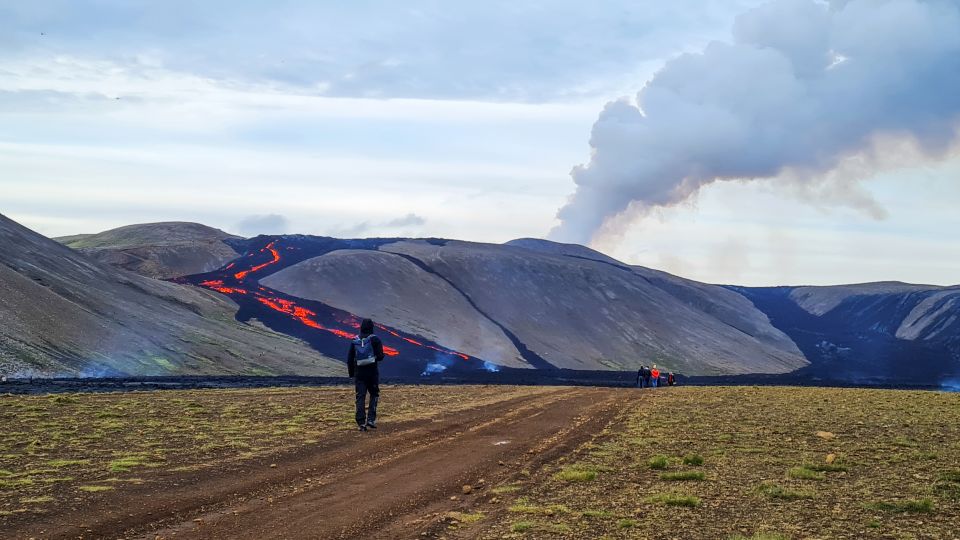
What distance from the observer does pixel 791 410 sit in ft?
113

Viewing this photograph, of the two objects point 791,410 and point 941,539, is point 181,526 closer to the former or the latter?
point 941,539

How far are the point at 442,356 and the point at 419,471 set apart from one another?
5383 inches

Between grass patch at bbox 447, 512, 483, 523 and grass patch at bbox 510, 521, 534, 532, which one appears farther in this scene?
grass patch at bbox 447, 512, 483, 523

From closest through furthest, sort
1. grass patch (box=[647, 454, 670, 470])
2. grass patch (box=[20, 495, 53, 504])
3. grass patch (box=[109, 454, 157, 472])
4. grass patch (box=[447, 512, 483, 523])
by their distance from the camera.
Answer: grass patch (box=[447, 512, 483, 523]), grass patch (box=[20, 495, 53, 504]), grass patch (box=[109, 454, 157, 472]), grass patch (box=[647, 454, 670, 470])

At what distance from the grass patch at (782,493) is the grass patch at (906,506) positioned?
1156 mm

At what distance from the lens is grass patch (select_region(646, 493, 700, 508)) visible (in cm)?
1390

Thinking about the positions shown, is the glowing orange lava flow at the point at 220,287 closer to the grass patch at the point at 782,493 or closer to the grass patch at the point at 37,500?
the grass patch at the point at 37,500

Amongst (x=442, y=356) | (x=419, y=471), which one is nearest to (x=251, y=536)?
(x=419, y=471)

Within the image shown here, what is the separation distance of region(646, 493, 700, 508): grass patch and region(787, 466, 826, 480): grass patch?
12.9 ft

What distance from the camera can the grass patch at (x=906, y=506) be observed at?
43.8 ft

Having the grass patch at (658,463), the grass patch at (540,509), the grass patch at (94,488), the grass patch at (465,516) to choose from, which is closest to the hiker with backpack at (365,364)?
the grass patch at (658,463)

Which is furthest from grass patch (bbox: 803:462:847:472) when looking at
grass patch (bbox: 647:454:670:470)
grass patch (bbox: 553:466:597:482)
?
grass patch (bbox: 553:466:597:482)

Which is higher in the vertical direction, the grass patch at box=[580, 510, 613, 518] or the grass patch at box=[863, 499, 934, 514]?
the grass patch at box=[863, 499, 934, 514]

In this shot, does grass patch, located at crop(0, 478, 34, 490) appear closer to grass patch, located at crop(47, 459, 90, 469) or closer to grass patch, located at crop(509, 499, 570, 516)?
grass patch, located at crop(47, 459, 90, 469)
